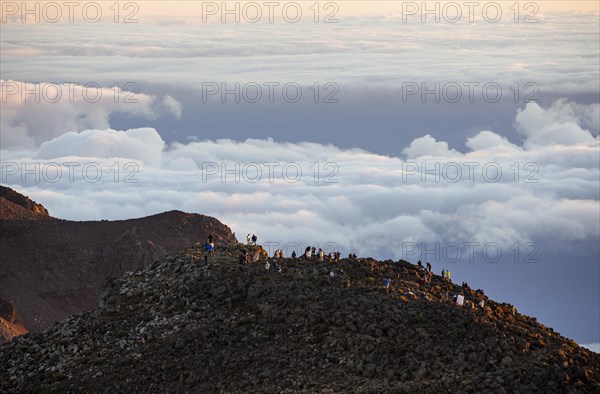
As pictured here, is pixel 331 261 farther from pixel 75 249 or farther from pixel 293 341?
pixel 75 249

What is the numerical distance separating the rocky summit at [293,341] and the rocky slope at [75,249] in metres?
72.9

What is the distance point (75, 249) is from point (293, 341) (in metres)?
93.5

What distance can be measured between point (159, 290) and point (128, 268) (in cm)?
8137

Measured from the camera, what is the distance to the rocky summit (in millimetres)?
71500

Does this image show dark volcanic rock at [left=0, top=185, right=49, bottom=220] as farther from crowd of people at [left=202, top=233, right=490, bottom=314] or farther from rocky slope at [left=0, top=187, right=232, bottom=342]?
crowd of people at [left=202, top=233, right=490, bottom=314]

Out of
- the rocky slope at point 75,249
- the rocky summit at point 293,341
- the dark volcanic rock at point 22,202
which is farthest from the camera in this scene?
the dark volcanic rock at point 22,202

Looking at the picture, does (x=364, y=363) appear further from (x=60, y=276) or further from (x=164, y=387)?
(x=60, y=276)

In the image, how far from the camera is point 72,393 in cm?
7394

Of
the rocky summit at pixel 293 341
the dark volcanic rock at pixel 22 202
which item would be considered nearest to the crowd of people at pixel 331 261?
the rocky summit at pixel 293 341

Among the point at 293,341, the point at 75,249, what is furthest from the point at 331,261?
the point at 75,249

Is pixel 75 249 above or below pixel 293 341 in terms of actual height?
below

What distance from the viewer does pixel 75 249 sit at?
164 meters

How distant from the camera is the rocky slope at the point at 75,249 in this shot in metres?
157

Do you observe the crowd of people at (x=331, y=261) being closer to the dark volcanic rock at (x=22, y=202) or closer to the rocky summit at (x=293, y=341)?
the rocky summit at (x=293, y=341)
